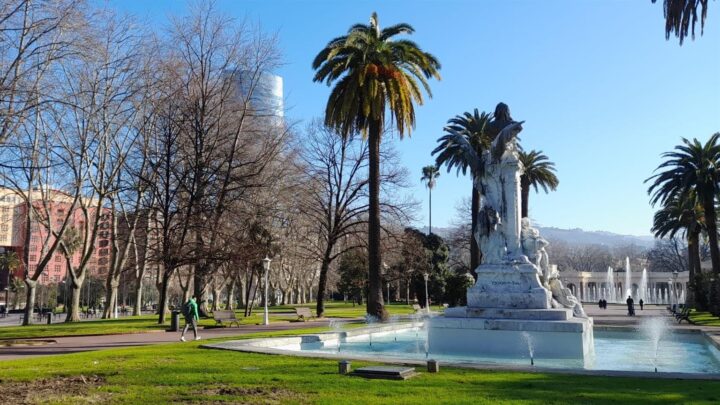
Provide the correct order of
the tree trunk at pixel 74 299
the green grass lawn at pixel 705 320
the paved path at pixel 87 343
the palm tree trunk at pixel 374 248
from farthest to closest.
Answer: the tree trunk at pixel 74 299
the green grass lawn at pixel 705 320
the palm tree trunk at pixel 374 248
the paved path at pixel 87 343

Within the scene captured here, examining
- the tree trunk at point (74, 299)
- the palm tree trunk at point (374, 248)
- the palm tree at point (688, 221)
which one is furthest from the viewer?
the palm tree at point (688, 221)

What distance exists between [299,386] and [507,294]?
Result: 9382 millimetres

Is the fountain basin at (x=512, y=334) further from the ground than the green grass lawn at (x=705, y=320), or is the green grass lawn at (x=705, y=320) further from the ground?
the fountain basin at (x=512, y=334)

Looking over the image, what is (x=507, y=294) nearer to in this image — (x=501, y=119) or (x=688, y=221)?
(x=501, y=119)

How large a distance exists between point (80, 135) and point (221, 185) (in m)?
7.85

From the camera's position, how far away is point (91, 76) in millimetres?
29375

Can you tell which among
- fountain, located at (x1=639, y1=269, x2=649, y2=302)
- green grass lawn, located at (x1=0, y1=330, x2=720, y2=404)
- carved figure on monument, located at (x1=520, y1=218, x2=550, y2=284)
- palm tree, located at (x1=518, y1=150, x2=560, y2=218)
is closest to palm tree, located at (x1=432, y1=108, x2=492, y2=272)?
palm tree, located at (x1=518, y1=150, x2=560, y2=218)

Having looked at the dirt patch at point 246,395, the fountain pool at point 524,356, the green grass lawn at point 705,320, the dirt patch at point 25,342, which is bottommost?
the green grass lawn at point 705,320

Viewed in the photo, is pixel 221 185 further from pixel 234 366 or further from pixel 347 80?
pixel 234 366

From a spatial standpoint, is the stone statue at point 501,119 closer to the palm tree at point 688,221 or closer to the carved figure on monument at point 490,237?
the carved figure on monument at point 490,237

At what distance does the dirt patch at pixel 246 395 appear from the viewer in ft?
28.4

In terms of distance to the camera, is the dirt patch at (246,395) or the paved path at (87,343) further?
the paved path at (87,343)

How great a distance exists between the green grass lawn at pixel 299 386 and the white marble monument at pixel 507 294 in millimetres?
4611

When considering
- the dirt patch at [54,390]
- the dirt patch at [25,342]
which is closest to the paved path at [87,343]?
the dirt patch at [25,342]
